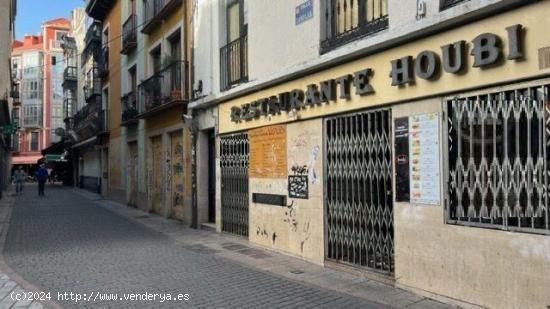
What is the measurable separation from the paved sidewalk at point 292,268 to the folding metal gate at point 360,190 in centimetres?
37

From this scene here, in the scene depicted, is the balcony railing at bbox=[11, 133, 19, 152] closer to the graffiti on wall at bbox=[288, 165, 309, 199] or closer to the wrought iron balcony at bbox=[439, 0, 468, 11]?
the graffiti on wall at bbox=[288, 165, 309, 199]

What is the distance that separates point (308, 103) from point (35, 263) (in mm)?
5378

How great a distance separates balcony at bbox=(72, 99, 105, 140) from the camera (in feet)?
86.2

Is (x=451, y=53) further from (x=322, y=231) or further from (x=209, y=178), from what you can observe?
(x=209, y=178)

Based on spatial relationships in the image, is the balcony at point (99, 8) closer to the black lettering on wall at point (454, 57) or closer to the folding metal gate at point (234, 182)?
the folding metal gate at point (234, 182)

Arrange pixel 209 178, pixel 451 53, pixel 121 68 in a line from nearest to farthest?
pixel 451 53 < pixel 209 178 < pixel 121 68

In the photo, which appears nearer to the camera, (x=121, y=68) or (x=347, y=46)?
(x=347, y=46)

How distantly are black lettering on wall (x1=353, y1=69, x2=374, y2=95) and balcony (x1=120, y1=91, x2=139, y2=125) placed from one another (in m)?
12.8

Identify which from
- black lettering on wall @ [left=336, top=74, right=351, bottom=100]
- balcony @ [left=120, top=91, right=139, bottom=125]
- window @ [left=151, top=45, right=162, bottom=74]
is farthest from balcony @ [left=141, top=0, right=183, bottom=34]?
black lettering on wall @ [left=336, top=74, right=351, bottom=100]

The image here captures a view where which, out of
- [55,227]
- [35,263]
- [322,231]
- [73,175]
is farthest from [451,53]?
[73,175]

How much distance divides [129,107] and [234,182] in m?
9.92

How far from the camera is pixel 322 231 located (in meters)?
8.13

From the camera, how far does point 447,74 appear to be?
19.1 feet

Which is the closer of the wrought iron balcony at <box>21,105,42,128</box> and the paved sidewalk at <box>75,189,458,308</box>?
the paved sidewalk at <box>75,189,458,308</box>
